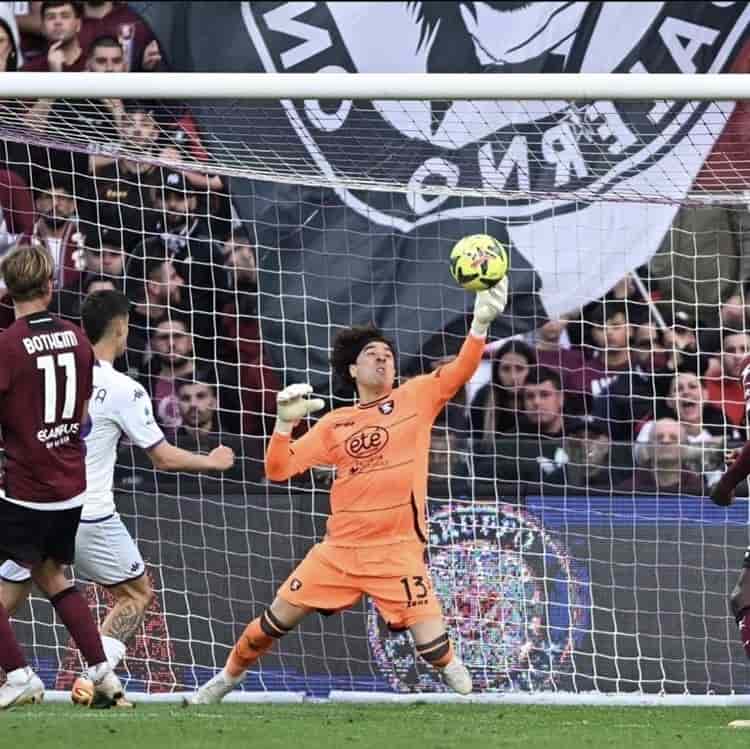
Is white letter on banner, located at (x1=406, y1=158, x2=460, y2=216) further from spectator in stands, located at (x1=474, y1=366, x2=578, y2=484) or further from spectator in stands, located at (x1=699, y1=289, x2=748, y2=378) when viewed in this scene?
spectator in stands, located at (x1=699, y1=289, x2=748, y2=378)

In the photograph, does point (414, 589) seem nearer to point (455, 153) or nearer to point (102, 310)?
point (102, 310)

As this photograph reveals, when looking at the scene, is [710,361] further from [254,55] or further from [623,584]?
[254,55]

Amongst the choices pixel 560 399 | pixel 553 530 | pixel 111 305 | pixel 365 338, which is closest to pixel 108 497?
pixel 111 305

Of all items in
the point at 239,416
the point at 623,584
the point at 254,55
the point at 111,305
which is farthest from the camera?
the point at 254,55

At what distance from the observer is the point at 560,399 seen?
389 inches

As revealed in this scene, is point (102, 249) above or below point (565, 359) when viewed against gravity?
above

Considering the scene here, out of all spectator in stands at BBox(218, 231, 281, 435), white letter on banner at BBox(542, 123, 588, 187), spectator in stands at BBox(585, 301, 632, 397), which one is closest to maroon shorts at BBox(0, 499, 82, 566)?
spectator in stands at BBox(218, 231, 281, 435)

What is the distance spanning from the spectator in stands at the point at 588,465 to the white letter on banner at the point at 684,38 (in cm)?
257

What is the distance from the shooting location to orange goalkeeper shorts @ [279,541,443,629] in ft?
24.4

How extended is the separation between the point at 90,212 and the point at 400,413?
10.4 ft

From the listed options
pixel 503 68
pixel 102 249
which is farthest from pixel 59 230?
pixel 503 68

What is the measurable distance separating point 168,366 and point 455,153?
2.10 meters

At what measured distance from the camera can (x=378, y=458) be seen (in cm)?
755

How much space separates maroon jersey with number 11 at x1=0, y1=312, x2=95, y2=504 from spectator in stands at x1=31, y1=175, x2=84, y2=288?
10.1 feet
